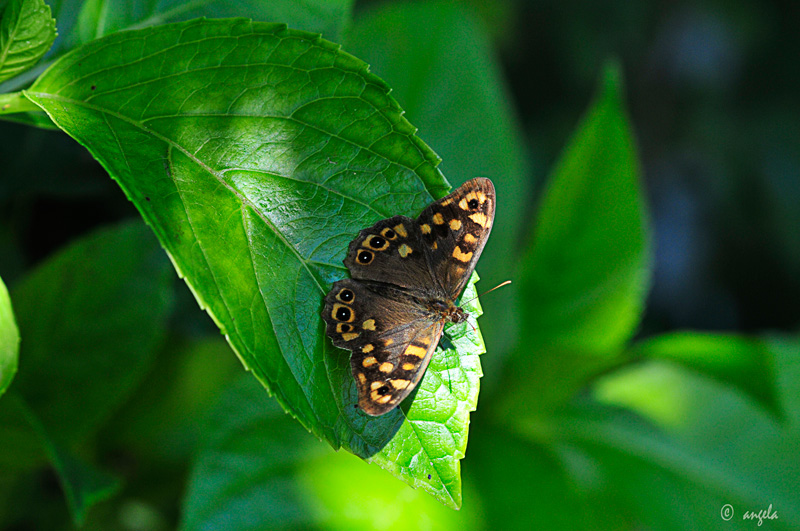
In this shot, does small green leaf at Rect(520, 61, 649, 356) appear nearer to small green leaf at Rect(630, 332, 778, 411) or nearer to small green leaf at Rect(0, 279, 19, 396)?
small green leaf at Rect(630, 332, 778, 411)

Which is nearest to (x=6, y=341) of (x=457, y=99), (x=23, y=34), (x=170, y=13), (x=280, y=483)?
(x=23, y=34)

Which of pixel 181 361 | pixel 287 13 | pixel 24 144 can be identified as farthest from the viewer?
pixel 181 361

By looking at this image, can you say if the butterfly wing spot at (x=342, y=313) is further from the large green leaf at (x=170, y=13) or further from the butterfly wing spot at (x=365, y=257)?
the large green leaf at (x=170, y=13)

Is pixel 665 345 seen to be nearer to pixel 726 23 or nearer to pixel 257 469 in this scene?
pixel 257 469

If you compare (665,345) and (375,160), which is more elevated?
(375,160)

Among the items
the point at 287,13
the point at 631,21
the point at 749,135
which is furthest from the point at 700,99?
the point at 287,13

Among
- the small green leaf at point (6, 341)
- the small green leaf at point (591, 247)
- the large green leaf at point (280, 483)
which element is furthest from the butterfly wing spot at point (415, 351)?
the small green leaf at point (591, 247)

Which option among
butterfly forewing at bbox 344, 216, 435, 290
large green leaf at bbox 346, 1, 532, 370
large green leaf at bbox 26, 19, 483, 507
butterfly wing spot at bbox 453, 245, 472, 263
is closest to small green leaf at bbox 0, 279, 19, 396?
large green leaf at bbox 26, 19, 483, 507
